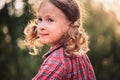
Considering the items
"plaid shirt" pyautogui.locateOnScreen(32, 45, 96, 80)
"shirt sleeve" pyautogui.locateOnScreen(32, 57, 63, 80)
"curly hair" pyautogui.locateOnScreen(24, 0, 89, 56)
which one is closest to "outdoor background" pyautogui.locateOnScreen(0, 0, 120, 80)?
"curly hair" pyautogui.locateOnScreen(24, 0, 89, 56)

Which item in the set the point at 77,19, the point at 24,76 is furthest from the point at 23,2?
the point at 77,19

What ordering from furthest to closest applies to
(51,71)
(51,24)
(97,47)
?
1. (97,47)
2. (51,24)
3. (51,71)

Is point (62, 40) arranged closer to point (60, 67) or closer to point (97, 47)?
point (60, 67)

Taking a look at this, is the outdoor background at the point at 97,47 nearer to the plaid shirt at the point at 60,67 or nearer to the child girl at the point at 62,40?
the child girl at the point at 62,40

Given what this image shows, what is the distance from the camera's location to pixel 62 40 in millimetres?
3758

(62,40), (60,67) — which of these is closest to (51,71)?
(60,67)

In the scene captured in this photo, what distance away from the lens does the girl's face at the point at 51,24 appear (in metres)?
3.75

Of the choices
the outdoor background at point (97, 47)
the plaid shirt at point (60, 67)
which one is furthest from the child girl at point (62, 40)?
the outdoor background at point (97, 47)

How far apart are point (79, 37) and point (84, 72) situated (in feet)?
0.85

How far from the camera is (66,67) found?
3615 millimetres

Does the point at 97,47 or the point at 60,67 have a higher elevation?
the point at 60,67

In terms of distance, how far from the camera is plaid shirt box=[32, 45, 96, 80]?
3574 mm

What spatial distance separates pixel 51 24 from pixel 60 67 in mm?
339

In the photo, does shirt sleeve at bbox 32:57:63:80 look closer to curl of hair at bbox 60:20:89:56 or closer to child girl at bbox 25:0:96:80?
child girl at bbox 25:0:96:80
